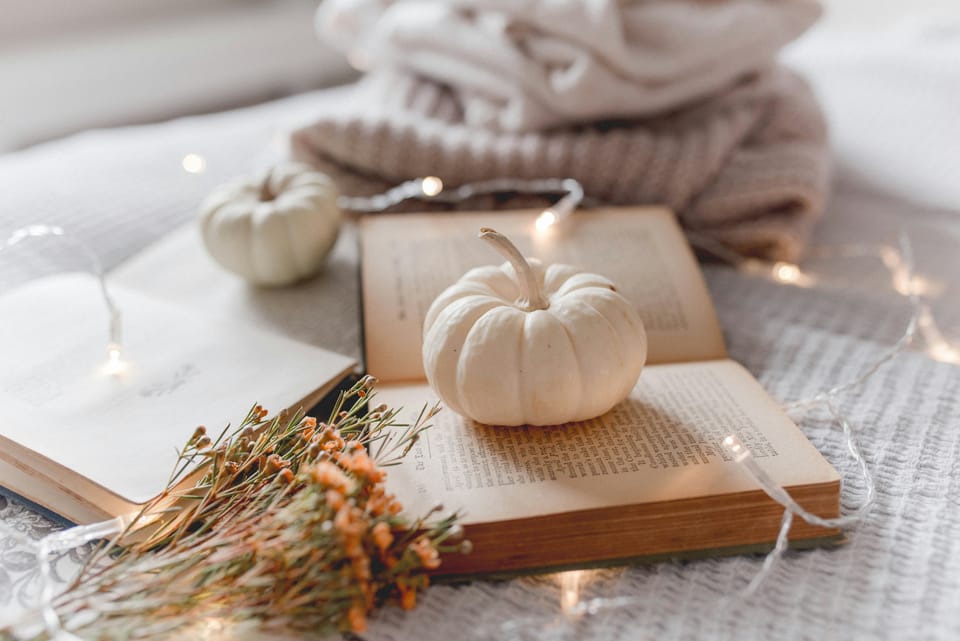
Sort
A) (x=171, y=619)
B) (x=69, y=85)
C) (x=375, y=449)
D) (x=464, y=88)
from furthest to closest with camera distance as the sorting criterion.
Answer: (x=69, y=85) < (x=464, y=88) < (x=375, y=449) < (x=171, y=619)

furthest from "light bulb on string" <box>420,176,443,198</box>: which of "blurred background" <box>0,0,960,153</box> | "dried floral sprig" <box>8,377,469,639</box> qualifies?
"blurred background" <box>0,0,960,153</box>

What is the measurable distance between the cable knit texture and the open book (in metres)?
0.23

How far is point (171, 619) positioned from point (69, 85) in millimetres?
1576

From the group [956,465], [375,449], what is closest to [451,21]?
[375,449]

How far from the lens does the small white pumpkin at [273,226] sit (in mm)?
742

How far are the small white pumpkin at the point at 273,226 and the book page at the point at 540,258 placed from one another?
0.16 ft

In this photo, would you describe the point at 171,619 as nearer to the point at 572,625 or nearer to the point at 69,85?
the point at 572,625

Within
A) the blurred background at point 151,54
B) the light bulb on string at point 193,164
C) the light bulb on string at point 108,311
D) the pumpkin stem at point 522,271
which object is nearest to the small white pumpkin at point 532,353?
the pumpkin stem at point 522,271

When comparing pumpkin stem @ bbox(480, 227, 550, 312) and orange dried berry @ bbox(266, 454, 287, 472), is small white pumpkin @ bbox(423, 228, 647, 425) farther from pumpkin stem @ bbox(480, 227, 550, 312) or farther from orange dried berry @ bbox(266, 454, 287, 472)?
orange dried berry @ bbox(266, 454, 287, 472)

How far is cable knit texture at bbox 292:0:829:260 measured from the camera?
851mm

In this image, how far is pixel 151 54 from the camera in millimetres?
1774

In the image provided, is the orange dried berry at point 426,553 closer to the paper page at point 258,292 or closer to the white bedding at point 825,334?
the white bedding at point 825,334

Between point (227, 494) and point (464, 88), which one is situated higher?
point (464, 88)

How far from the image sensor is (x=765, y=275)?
85cm
